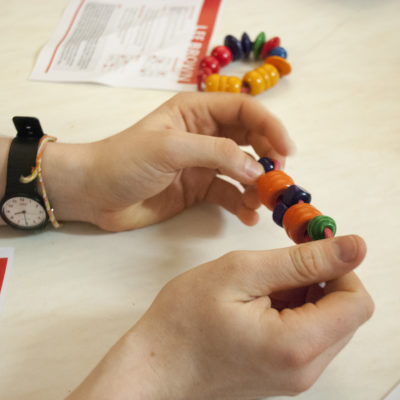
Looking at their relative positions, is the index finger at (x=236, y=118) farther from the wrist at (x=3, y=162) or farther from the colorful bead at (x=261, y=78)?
the wrist at (x=3, y=162)

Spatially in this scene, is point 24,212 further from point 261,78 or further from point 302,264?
point 261,78

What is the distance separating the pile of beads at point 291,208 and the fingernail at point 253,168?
0.01 meters

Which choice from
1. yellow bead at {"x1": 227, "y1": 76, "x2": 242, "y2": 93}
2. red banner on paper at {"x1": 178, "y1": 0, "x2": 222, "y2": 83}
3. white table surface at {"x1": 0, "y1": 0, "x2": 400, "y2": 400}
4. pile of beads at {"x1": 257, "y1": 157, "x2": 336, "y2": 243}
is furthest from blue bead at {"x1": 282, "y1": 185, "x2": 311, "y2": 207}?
red banner on paper at {"x1": 178, "y1": 0, "x2": 222, "y2": 83}

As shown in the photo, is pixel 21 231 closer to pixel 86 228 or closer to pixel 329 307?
pixel 86 228

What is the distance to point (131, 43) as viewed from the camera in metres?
1.13

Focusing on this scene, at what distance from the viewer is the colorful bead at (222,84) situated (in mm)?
962

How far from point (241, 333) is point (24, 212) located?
46cm

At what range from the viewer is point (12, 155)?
70 centimetres

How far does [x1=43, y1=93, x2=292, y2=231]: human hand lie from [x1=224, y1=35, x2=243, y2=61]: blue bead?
0.33 m

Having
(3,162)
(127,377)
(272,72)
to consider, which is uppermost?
(272,72)

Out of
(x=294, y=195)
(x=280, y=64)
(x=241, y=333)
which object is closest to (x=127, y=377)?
(x=241, y=333)

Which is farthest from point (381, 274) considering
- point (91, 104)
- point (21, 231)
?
point (91, 104)

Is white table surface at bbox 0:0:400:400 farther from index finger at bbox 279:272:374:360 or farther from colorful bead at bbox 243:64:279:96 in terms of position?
index finger at bbox 279:272:374:360

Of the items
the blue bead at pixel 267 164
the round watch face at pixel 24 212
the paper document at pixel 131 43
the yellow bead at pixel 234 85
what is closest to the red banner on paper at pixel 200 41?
the paper document at pixel 131 43
